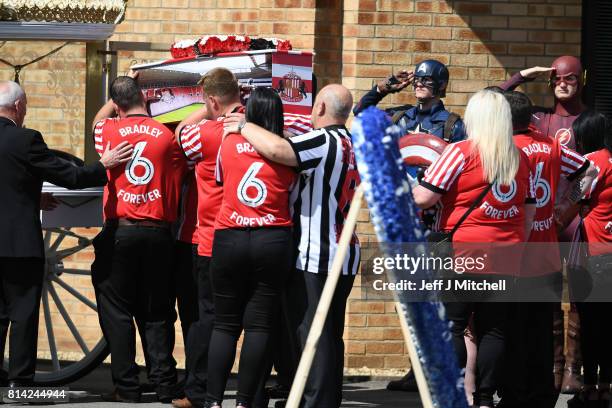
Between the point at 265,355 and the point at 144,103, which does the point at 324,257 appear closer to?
the point at 265,355

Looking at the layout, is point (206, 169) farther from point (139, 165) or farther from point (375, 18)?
point (375, 18)

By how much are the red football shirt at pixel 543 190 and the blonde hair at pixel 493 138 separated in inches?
14.0

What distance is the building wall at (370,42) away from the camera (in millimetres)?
9594

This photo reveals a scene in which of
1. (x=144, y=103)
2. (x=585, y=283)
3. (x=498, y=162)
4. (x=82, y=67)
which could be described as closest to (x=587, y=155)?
(x=585, y=283)

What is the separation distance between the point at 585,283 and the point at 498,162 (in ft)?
5.25

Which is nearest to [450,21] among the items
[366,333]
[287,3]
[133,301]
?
[287,3]

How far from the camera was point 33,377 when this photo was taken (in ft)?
27.6

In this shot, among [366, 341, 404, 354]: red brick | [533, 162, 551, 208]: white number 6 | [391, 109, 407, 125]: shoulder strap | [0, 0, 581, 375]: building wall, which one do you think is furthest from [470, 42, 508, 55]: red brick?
[533, 162, 551, 208]: white number 6

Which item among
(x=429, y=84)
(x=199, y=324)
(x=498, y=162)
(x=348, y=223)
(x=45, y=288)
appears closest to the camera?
(x=348, y=223)

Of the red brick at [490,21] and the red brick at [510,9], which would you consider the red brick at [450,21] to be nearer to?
the red brick at [490,21]

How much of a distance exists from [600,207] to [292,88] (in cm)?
190

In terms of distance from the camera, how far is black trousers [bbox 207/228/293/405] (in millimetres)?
7348

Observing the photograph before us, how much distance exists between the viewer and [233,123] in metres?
7.61

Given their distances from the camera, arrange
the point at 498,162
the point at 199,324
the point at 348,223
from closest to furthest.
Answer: the point at 348,223 < the point at 498,162 < the point at 199,324
